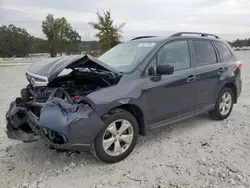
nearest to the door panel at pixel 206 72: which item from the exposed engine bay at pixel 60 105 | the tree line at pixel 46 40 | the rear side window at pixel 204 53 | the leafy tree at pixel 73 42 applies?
the rear side window at pixel 204 53

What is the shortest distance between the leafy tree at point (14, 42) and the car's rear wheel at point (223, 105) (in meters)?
68.1

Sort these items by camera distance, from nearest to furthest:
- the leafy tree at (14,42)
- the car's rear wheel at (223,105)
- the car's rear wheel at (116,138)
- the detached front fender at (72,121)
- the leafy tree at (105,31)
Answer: the detached front fender at (72,121), the car's rear wheel at (116,138), the car's rear wheel at (223,105), the leafy tree at (105,31), the leafy tree at (14,42)

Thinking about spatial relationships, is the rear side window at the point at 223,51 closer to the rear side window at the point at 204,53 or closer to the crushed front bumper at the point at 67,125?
the rear side window at the point at 204,53

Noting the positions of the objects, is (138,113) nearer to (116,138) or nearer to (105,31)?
(116,138)

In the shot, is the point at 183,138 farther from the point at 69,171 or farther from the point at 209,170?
the point at 69,171

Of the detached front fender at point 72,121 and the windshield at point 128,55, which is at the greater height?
the windshield at point 128,55

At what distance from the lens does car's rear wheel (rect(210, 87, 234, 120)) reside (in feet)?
15.4

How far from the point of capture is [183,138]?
3990mm

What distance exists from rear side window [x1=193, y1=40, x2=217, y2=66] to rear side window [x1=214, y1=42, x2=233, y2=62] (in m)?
0.21

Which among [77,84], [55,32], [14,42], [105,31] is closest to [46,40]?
[55,32]

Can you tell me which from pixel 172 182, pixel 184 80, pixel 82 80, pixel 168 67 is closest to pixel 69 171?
pixel 172 182

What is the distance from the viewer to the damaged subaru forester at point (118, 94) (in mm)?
2871

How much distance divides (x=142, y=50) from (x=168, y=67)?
1.94ft

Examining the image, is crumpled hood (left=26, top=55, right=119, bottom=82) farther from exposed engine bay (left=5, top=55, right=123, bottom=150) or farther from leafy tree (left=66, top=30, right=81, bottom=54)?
leafy tree (left=66, top=30, right=81, bottom=54)
